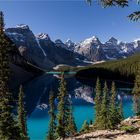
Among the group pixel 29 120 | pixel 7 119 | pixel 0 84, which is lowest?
pixel 29 120

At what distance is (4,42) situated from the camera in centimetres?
3581

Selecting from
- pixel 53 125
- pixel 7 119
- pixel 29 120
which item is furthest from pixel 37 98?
pixel 7 119

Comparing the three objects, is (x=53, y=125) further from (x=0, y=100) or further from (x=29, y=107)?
(x=29, y=107)

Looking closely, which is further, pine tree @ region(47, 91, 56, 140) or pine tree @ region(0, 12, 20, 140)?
pine tree @ region(47, 91, 56, 140)

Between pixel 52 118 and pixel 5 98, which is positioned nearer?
pixel 5 98

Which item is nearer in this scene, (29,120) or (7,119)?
(7,119)

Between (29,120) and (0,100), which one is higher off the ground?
(0,100)

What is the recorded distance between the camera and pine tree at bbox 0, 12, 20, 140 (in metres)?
35.9

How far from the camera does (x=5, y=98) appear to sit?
3591 cm

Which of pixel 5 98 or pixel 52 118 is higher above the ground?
pixel 5 98

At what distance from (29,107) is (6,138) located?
422ft

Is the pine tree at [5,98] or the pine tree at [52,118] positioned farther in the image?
the pine tree at [52,118]

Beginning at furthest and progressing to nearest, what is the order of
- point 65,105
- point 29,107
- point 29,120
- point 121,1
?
point 29,107 → point 29,120 → point 65,105 → point 121,1

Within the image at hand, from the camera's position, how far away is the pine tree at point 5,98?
3591 cm
